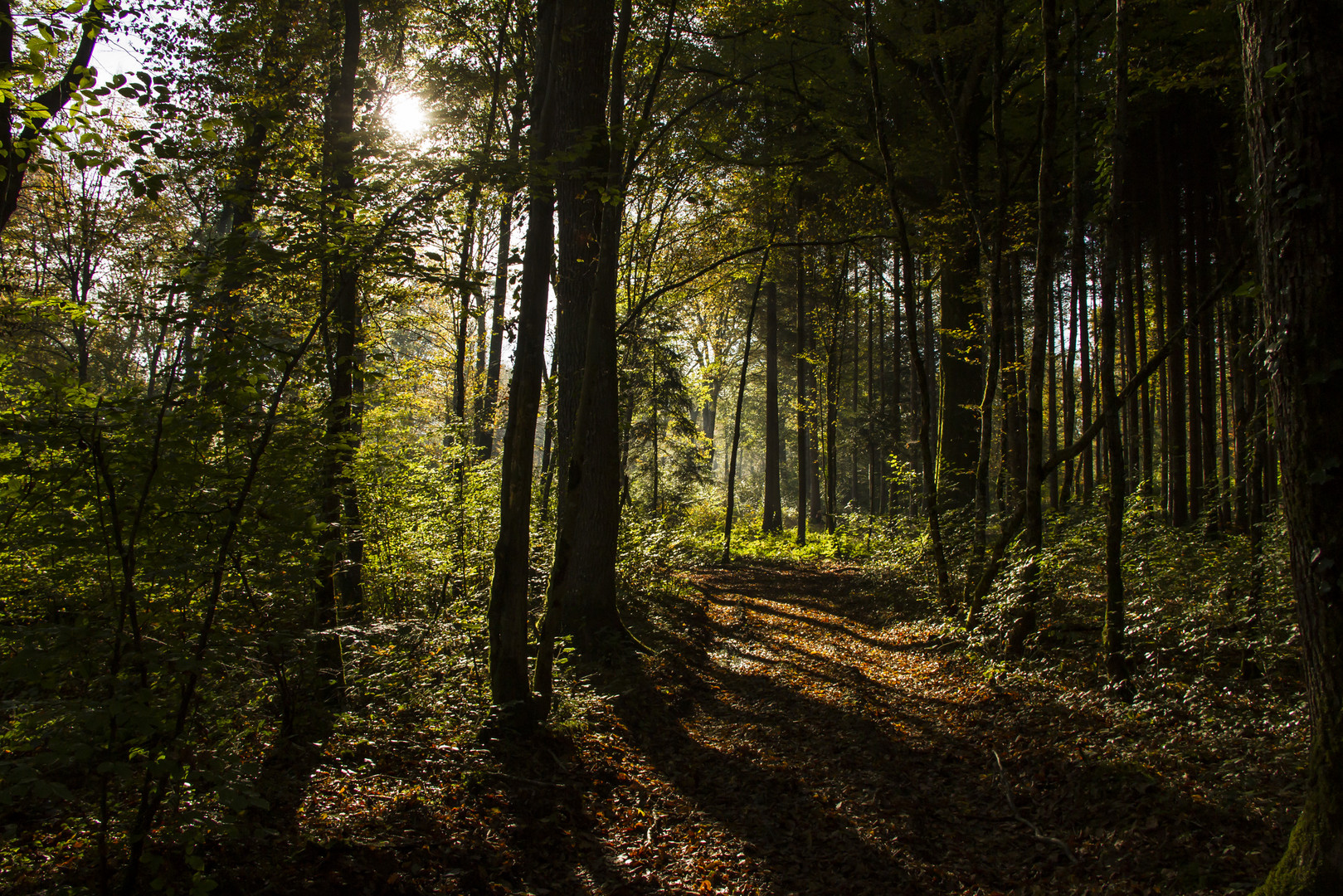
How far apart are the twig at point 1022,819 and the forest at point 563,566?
0.03 m

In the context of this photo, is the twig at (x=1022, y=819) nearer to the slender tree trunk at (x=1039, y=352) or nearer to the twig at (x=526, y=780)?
the slender tree trunk at (x=1039, y=352)

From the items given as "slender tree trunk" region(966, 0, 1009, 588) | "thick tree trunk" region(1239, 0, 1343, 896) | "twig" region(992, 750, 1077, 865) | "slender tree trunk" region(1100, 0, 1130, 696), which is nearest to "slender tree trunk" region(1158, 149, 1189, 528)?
"slender tree trunk" region(966, 0, 1009, 588)

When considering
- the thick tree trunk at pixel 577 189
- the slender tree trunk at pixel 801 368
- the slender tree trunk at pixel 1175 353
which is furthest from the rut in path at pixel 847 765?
the slender tree trunk at pixel 801 368

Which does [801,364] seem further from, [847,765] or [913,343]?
[847,765]

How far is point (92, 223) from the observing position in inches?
691

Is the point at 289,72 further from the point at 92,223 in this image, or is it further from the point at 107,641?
the point at 92,223

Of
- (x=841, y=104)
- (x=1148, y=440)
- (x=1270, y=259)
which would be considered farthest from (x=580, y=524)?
(x=1148, y=440)

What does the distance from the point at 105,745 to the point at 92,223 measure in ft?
69.5

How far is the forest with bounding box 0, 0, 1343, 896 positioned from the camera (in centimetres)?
292

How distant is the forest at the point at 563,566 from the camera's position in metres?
2.92

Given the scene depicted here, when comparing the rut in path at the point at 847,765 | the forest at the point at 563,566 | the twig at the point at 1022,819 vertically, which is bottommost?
the rut in path at the point at 847,765

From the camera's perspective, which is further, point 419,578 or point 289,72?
point 289,72

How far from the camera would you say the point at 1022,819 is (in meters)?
4.39

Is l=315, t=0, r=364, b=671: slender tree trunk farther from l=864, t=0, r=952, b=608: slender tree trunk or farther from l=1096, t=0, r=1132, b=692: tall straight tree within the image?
l=864, t=0, r=952, b=608: slender tree trunk
